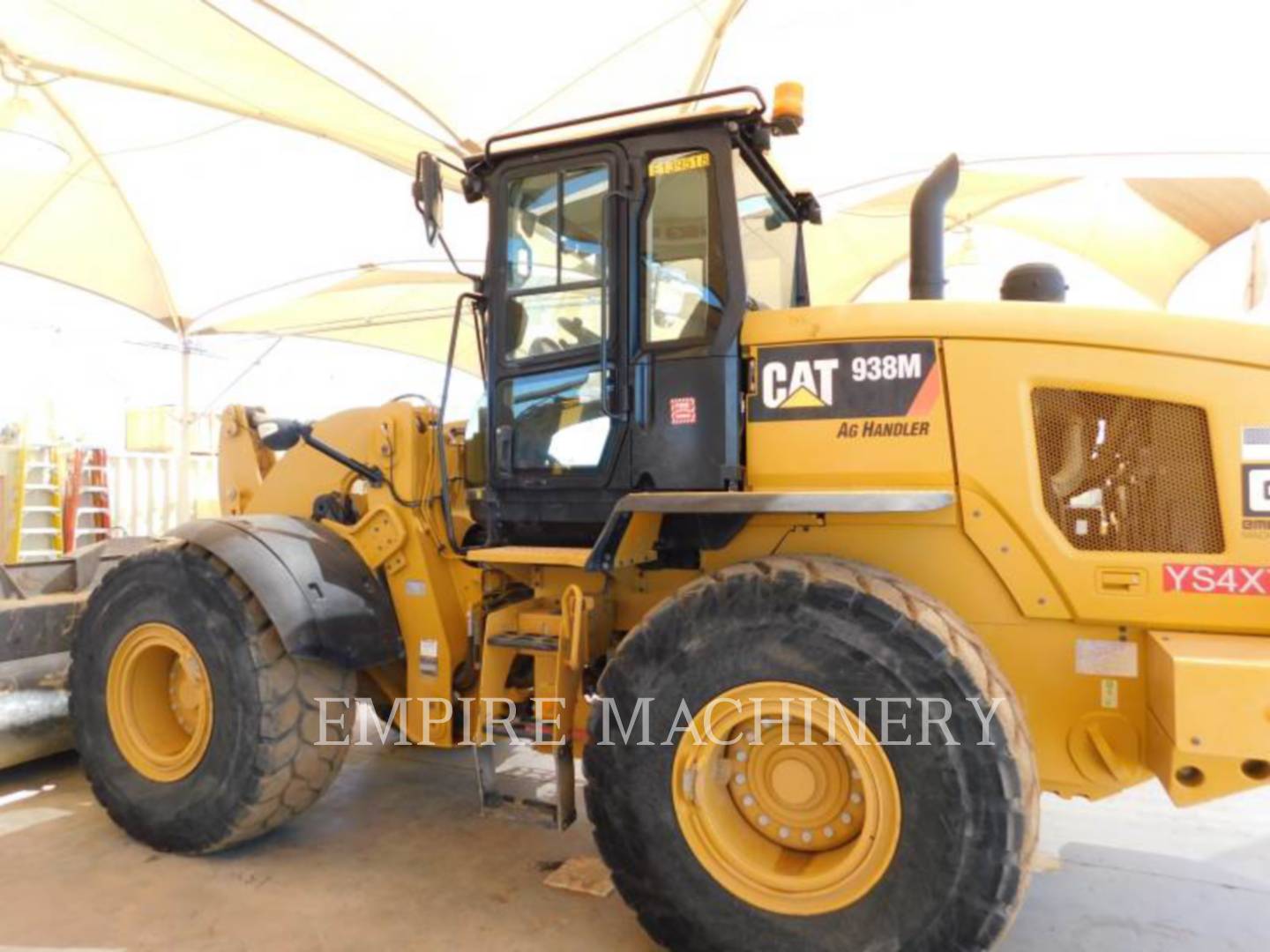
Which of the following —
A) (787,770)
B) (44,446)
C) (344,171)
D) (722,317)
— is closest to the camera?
(787,770)

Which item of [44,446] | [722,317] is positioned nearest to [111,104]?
[44,446]

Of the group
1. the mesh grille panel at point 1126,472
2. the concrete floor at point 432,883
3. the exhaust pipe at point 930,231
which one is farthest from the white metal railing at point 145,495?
the mesh grille panel at point 1126,472

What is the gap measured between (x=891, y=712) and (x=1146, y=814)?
244 cm

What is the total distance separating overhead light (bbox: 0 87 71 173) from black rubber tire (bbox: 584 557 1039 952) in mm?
11485

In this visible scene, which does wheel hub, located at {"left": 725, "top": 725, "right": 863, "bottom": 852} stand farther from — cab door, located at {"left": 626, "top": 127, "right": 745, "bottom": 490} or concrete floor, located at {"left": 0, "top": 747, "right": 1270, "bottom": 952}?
cab door, located at {"left": 626, "top": 127, "right": 745, "bottom": 490}

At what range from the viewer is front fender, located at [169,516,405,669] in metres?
3.40

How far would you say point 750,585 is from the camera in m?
2.69

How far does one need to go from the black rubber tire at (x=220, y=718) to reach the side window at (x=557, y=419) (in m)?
1.21

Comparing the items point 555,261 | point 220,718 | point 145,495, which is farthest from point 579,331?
point 145,495

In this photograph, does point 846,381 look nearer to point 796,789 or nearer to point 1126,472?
point 1126,472

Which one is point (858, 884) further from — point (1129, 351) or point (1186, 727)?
point (1129, 351)

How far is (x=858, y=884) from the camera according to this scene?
2.51 metres

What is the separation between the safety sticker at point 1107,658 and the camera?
2727mm

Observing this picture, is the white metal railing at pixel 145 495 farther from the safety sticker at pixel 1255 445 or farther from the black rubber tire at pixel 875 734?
the safety sticker at pixel 1255 445
